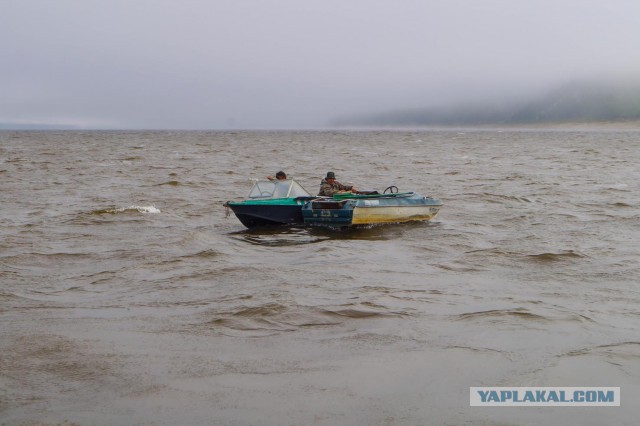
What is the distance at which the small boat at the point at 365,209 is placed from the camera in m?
18.6

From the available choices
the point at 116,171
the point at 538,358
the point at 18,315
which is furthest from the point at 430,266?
the point at 116,171

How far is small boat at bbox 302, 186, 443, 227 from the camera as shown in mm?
18562

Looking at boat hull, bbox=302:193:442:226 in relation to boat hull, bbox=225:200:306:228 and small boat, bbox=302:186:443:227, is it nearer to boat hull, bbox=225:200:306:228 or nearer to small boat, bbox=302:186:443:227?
small boat, bbox=302:186:443:227

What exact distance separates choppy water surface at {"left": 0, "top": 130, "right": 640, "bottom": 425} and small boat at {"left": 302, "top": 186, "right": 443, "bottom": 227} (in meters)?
0.40

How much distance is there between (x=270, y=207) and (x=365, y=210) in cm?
270

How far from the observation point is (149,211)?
2317 centimetres

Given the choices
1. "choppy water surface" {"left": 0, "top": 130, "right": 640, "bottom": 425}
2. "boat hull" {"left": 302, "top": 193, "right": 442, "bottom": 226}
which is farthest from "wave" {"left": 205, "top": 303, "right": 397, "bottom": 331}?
"boat hull" {"left": 302, "top": 193, "right": 442, "bottom": 226}

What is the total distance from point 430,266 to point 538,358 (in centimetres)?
591

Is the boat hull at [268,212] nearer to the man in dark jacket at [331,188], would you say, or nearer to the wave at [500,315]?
the man in dark jacket at [331,188]

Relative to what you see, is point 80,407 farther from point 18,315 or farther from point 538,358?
point 538,358

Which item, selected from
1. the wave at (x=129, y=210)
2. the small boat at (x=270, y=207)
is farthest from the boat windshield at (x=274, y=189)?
the wave at (x=129, y=210)

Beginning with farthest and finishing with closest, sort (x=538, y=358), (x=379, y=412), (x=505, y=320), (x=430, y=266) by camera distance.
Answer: (x=430, y=266) → (x=505, y=320) → (x=538, y=358) → (x=379, y=412)

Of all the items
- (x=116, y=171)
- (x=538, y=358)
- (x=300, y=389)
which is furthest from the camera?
(x=116, y=171)

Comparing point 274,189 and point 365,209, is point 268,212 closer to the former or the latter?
point 274,189
